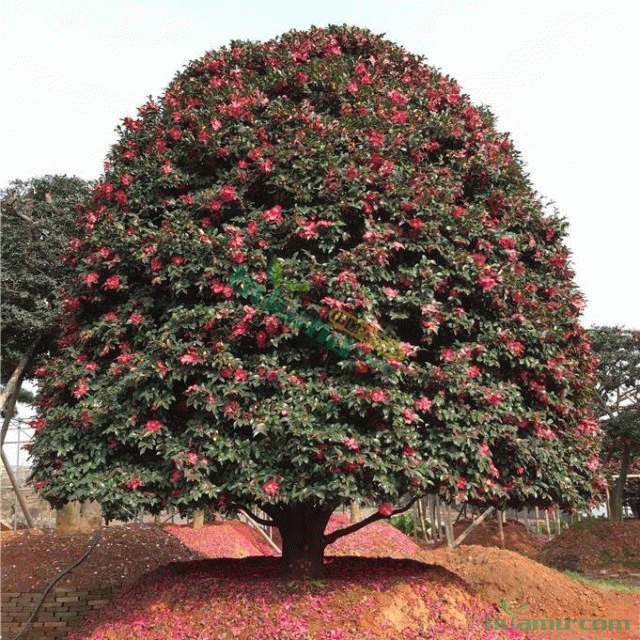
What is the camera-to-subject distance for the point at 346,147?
25.1 feet

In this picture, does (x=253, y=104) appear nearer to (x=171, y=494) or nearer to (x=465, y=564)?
(x=171, y=494)

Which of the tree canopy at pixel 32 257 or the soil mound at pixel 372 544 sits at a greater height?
the tree canopy at pixel 32 257

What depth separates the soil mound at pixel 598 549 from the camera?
20703 millimetres

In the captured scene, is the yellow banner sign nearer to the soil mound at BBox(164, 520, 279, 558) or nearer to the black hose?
the black hose

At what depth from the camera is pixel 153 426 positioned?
22.7 feet

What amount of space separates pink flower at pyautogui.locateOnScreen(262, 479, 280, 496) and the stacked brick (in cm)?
580

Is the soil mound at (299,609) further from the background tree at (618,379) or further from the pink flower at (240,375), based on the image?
the background tree at (618,379)

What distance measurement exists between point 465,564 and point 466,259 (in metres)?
10.5

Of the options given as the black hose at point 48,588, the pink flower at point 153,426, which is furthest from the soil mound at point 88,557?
the pink flower at point 153,426

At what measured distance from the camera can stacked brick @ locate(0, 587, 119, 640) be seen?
1057 centimetres

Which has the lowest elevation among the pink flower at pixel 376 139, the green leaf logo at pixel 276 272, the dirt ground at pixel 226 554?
the dirt ground at pixel 226 554

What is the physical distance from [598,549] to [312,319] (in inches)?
741

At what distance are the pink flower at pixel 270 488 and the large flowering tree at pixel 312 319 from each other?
0.12 ft

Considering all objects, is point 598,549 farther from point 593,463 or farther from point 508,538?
point 593,463
